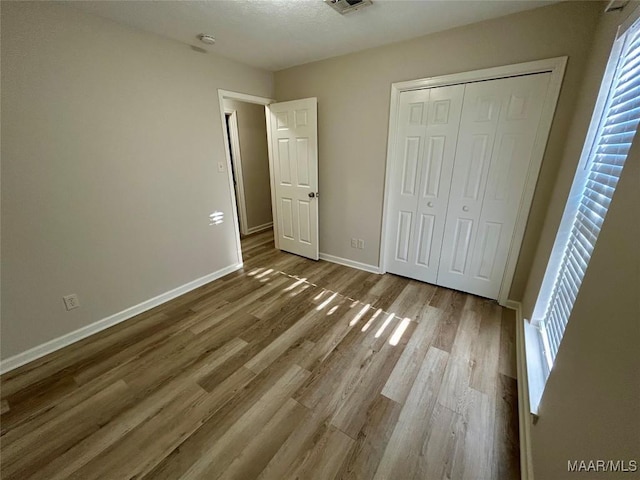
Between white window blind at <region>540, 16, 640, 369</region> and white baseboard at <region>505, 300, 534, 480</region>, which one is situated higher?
white window blind at <region>540, 16, 640, 369</region>

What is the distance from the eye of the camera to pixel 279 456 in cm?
121

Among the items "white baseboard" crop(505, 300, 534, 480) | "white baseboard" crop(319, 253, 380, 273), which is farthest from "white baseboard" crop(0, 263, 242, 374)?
"white baseboard" crop(505, 300, 534, 480)

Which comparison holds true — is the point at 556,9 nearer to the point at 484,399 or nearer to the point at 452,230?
the point at 452,230

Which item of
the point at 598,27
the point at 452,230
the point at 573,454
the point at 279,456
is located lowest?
the point at 279,456

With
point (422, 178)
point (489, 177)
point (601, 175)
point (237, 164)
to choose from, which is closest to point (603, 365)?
point (601, 175)

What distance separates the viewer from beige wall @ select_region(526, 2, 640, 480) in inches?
23.7

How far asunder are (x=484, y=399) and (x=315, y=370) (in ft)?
3.34

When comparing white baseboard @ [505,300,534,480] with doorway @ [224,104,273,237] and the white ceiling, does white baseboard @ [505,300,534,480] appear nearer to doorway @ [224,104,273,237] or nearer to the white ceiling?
the white ceiling

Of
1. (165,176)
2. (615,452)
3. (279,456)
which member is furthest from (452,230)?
(165,176)

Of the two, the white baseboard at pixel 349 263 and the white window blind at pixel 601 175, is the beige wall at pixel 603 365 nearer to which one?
the white window blind at pixel 601 175

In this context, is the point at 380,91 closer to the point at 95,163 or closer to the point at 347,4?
the point at 347,4

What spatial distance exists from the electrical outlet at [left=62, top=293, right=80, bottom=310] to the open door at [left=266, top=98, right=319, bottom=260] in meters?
2.24

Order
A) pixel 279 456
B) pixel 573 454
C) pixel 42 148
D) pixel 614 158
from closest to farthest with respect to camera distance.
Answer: pixel 573 454
pixel 614 158
pixel 279 456
pixel 42 148

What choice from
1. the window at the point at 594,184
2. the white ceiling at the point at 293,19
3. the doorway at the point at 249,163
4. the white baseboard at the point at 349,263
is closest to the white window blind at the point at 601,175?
the window at the point at 594,184
